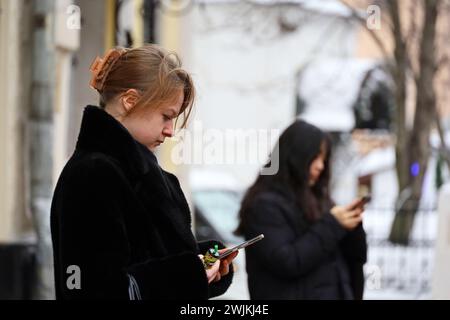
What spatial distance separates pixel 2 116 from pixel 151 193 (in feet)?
19.6

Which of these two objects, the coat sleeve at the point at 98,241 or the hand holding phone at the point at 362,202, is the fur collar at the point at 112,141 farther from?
the hand holding phone at the point at 362,202

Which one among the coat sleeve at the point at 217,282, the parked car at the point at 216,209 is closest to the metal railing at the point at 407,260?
the parked car at the point at 216,209

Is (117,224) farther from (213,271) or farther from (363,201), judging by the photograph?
(363,201)

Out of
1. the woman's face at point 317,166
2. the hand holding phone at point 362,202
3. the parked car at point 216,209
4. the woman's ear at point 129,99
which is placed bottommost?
the parked car at point 216,209

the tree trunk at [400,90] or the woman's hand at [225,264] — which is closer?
the woman's hand at [225,264]

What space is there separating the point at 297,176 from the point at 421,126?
12590 mm

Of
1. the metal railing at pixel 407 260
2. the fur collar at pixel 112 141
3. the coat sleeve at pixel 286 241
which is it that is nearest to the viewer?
the fur collar at pixel 112 141

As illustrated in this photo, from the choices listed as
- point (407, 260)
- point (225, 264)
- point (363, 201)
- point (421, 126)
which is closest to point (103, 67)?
point (225, 264)

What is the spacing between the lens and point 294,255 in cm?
471

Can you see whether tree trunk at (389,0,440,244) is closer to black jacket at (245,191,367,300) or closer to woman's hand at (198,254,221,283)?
black jacket at (245,191,367,300)

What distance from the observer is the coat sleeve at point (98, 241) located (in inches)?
106

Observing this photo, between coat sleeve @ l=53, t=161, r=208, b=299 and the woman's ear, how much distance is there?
21cm

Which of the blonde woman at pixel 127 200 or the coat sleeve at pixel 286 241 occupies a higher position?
the blonde woman at pixel 127 200
